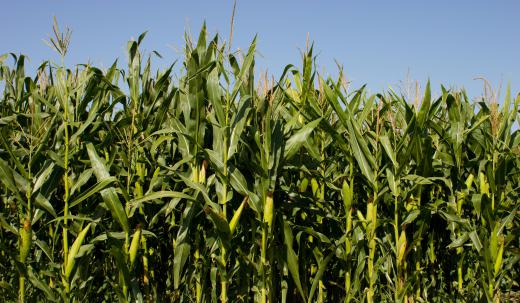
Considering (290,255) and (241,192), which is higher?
(241,192)

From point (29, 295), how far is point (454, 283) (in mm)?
3693

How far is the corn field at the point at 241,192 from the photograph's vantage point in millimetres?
3826

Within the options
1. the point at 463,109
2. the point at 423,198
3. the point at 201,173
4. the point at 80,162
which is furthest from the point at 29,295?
the point at 463,109

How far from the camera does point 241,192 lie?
374 cm

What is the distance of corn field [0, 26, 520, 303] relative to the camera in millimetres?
3826

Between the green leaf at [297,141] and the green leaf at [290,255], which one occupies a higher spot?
the green leaf at [297,141]

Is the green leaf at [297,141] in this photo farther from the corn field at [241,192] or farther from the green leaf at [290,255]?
the green leaf at [290,255]

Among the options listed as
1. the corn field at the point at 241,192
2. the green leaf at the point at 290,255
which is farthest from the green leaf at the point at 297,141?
the green leaf at the point at 290,255

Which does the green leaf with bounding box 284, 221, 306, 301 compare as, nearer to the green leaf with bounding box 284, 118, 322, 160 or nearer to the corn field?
the corn field

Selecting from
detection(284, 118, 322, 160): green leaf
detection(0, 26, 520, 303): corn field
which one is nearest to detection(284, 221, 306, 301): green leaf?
detection(0, 26, 520, 303): corn field

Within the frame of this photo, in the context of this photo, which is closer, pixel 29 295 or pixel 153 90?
pixel 29 295

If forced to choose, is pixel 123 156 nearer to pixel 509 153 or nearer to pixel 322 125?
pixel 322 125

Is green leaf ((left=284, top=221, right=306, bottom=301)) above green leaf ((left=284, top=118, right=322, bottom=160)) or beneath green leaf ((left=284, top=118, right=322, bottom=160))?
beneath

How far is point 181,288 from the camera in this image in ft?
14.7
